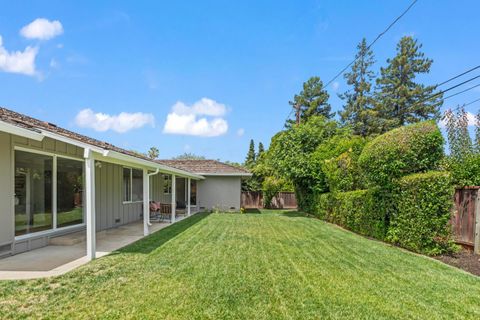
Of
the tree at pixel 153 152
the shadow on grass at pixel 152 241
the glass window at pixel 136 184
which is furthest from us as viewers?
the tree at pixel 153 152

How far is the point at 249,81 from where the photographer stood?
72.6 feet

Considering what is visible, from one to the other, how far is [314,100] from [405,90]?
10133 mm

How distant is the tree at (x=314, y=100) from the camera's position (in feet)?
124

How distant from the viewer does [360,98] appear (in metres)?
33.0

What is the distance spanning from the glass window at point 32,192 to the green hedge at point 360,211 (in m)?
8.89

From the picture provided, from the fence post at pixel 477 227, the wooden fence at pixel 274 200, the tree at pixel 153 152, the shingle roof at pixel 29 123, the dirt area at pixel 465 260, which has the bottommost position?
the wooden fence at pixel 274 200

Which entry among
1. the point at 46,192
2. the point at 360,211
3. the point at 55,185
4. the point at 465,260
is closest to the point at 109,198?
the point at 55,185

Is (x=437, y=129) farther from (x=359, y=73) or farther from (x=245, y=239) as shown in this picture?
(x=359, y=73)

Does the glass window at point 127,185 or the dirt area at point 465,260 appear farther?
the glass window at point 127,185

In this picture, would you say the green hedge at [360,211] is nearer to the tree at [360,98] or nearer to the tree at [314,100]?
the tree at [360,98]

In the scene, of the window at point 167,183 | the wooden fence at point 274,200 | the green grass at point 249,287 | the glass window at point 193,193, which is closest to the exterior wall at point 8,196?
the green grass at point 249,287

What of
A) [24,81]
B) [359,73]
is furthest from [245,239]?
[359,73]

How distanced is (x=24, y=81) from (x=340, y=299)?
66.8ft

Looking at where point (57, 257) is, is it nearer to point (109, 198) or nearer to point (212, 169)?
point (109, 198)
